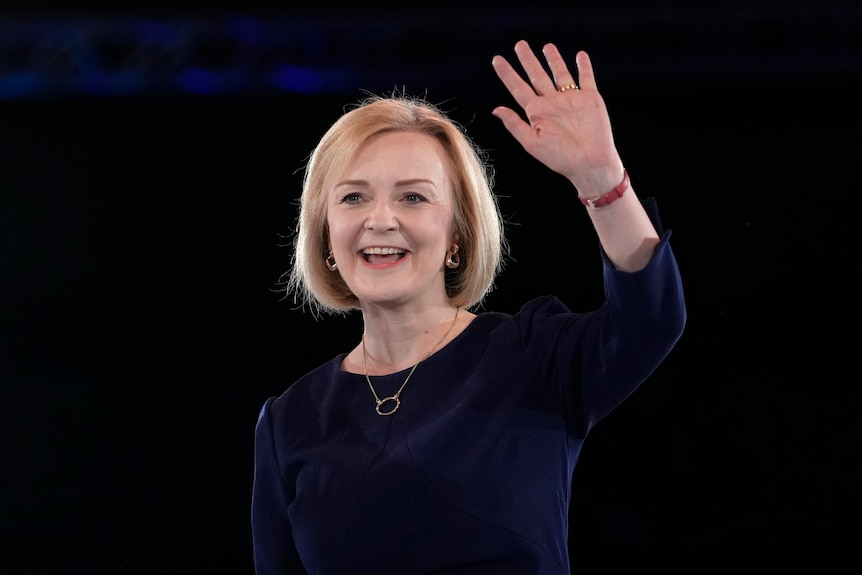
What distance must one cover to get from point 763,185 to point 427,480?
7.57 feet

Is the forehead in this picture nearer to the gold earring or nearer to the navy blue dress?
the gold earring

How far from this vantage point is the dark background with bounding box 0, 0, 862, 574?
318 centimetres

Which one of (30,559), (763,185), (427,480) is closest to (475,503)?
(427,480)

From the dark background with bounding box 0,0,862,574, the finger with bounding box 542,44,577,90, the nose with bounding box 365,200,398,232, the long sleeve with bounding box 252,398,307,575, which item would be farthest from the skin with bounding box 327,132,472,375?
the dark background with bounding box 0,0,862,574

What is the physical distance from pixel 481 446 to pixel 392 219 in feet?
1.24

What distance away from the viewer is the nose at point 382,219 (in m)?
1.62

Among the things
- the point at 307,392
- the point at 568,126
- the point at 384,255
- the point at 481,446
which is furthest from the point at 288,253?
the point at 568,126

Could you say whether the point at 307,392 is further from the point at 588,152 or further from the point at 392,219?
the point at 588,152

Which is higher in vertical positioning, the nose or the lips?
the nose

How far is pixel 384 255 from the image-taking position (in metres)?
1.66

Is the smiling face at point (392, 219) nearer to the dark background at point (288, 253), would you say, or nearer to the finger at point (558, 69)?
the finger at point (558, 69)

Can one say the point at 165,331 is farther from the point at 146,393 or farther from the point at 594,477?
the point at 594,477

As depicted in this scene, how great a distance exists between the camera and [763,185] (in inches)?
135

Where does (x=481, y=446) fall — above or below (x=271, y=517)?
above
